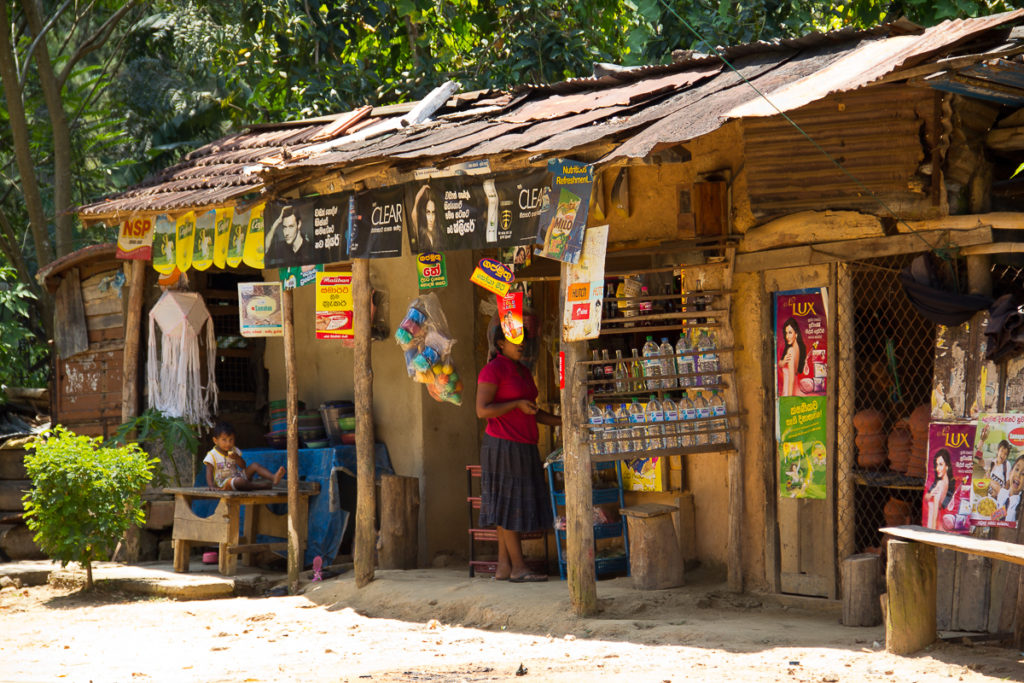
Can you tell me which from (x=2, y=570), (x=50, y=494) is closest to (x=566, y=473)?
(x=50, y=494)

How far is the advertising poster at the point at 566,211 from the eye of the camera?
728 cm

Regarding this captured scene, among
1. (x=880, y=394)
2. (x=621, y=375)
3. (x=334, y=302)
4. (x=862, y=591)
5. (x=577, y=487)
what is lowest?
(x=862, y=591)

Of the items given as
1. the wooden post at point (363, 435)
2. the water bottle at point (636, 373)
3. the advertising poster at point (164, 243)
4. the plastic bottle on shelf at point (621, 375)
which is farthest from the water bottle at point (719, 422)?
the advertising poster at point (164, 243)

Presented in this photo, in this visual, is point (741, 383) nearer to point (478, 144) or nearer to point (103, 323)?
point (478, 144)

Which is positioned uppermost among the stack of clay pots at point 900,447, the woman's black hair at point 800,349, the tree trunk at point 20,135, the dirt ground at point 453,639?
the tree trunk at point 20,135

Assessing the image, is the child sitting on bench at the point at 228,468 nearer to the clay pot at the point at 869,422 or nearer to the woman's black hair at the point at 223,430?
the woman's black hair at the point at 223,430

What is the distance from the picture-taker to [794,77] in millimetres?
7184

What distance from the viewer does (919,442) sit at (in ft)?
24.5

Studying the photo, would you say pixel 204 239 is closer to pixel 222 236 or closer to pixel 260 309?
pixel 222 236

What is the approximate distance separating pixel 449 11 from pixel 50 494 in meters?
8.90

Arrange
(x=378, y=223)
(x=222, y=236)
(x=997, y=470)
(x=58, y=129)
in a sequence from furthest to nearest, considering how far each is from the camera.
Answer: (x=58, y=129) → (x=222, y=236) → (x=378, y=223) → (x=997, y=470)

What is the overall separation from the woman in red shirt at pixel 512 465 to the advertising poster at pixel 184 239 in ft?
11.4

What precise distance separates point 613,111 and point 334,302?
2928 millimetres

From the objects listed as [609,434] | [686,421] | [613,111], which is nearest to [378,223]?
[613,111]
